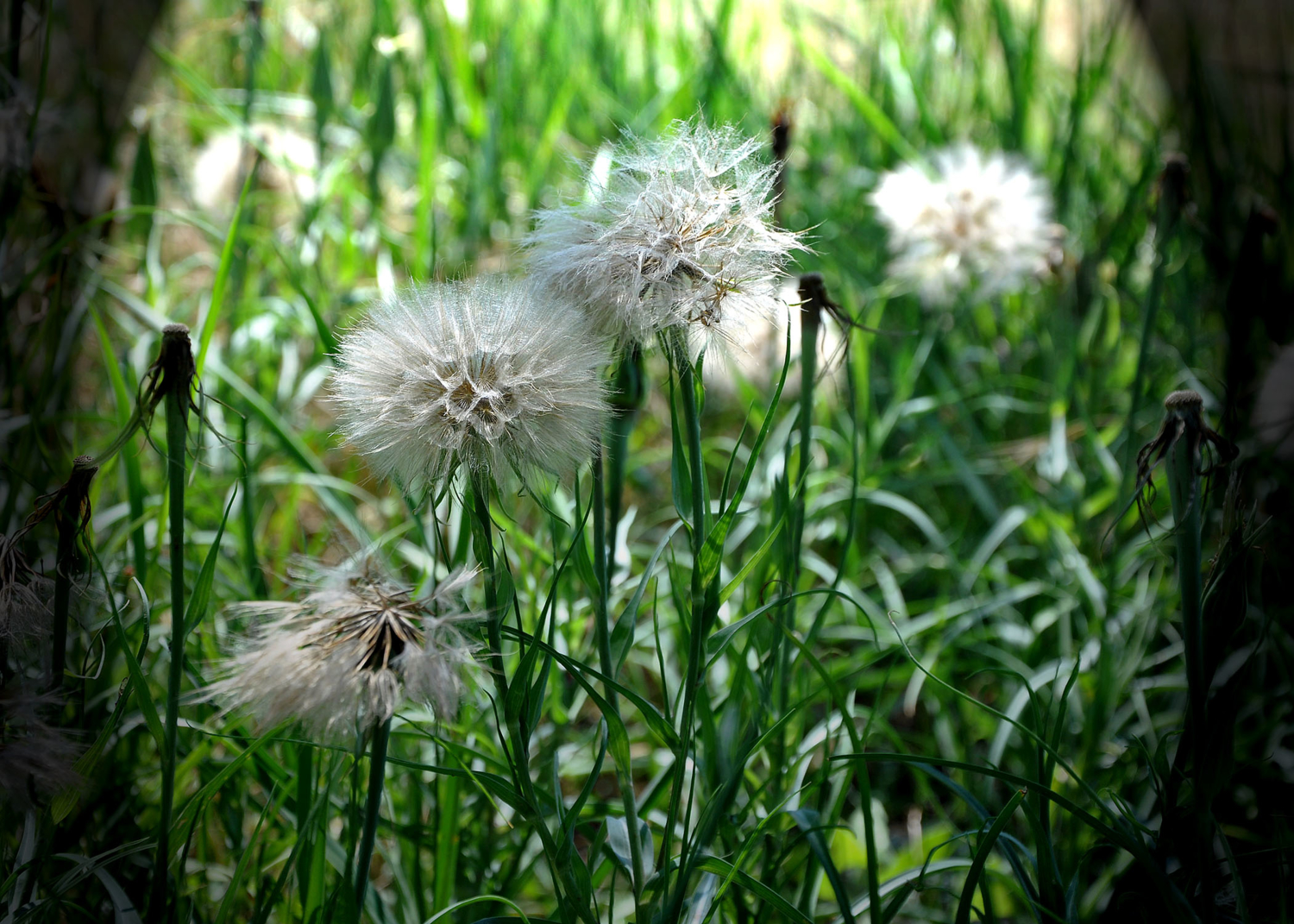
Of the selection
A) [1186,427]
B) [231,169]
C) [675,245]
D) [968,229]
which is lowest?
[1186,427]

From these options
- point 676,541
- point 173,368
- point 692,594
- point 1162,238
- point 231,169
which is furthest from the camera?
point 231,169

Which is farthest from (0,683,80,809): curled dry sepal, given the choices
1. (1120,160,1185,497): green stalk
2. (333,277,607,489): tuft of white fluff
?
(1120,160,1185,497): green stalk

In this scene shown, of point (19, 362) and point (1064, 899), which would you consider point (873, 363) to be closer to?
point (1064, 899)

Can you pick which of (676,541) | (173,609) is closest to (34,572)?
(173,609)

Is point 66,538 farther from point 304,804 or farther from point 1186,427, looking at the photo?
point 1186,427

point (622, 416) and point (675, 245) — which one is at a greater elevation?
point (675, 245)
